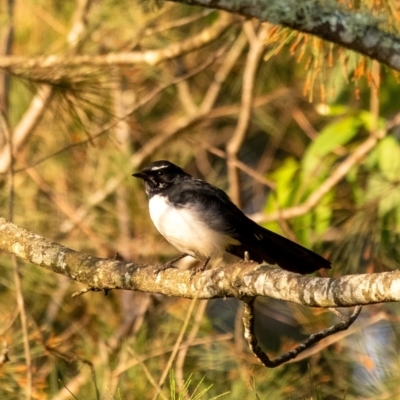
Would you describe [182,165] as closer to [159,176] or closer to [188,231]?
[159,176]

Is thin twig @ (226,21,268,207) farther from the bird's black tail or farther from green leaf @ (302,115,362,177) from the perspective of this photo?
the bird's black tail

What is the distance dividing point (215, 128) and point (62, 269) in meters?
4.04

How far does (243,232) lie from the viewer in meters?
3.48

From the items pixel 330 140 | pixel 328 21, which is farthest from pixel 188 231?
pixel 328 21

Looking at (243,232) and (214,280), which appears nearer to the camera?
(214,280)

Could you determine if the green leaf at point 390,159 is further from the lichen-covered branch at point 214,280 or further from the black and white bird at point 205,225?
the lichen-covered branch at point 214,280

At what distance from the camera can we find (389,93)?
14.0 ft

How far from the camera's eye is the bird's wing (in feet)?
10.4

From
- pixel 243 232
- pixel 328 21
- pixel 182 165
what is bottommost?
pixel 182 165

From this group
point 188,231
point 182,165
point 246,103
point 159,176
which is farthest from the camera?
point 182,165

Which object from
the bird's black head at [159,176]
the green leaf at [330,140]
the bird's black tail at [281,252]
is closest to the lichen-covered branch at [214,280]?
the bird's black tail at [281,252]

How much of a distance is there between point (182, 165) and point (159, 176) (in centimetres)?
162

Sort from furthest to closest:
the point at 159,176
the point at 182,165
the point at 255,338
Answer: the point at 182,165, the point at 159,176, the point at 255,338

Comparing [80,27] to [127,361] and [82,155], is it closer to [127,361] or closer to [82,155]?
[82,155]
